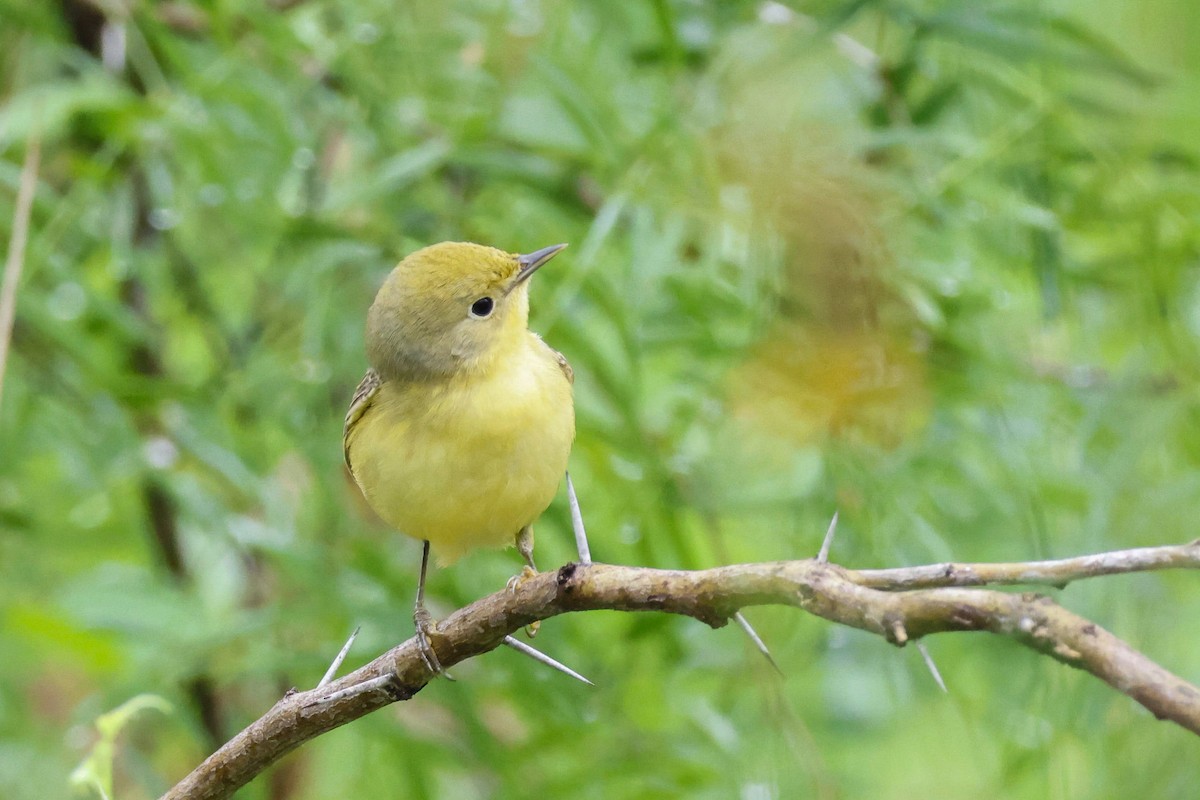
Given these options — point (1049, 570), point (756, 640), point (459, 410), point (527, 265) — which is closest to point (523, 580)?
point (756, 640)

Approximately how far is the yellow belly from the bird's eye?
0.65 ft

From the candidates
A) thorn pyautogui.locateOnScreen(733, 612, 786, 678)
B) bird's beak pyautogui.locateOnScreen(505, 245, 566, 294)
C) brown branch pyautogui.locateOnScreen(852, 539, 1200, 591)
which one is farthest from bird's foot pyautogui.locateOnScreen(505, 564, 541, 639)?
bird's beak pyautogui.locateOnScreen(505, 245, 566, 294)

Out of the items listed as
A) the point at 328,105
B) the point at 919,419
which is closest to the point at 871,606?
the point at 919,419

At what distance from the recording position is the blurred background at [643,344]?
3461 mm

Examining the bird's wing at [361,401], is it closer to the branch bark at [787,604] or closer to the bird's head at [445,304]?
the bird's head at [445,304]

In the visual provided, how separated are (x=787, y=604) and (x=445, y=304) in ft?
6.19

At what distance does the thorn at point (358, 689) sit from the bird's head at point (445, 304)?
119cm

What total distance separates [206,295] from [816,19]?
2.50 m

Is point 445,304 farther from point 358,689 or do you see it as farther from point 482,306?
point 358,689

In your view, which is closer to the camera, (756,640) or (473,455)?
(756,640)

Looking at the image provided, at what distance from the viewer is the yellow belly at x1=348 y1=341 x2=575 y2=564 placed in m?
2.66

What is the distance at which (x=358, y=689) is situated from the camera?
1.96 metres

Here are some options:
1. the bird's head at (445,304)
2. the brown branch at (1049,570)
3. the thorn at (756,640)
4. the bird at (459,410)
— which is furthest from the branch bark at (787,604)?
the bird's head at (445,304)

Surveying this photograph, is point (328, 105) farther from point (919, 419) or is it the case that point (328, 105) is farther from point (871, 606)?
point (871, 606)
